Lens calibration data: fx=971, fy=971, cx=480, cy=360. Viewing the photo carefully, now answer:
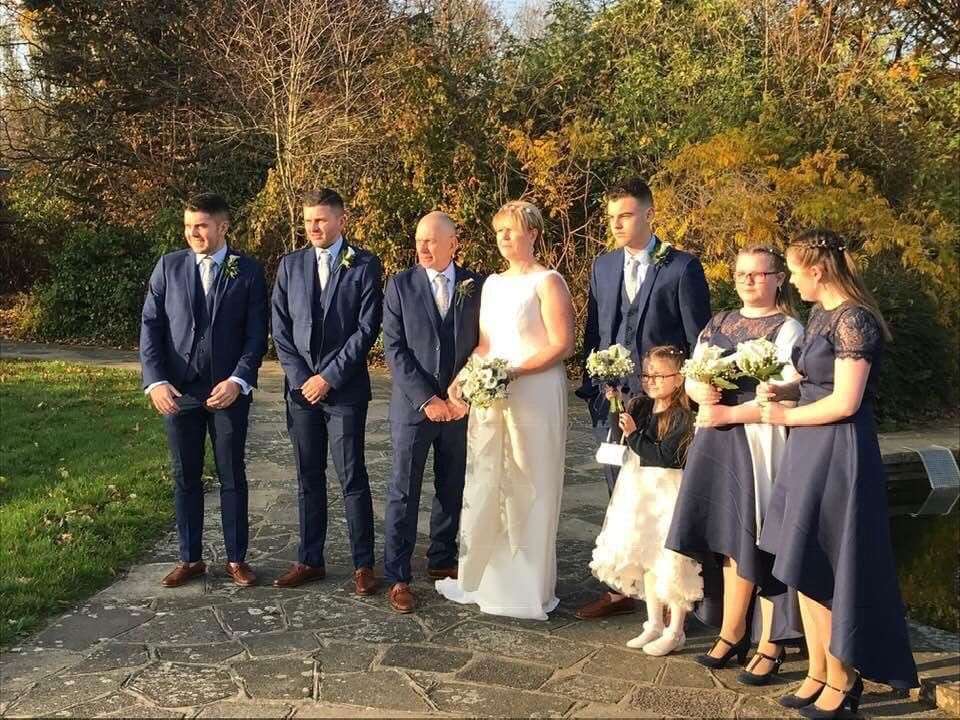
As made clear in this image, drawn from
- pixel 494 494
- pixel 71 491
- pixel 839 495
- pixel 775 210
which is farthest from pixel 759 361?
pixel 775 210

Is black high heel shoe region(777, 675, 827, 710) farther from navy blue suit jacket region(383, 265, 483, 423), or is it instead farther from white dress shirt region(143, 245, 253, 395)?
white dress shirt region(143, 245, 253, 395)

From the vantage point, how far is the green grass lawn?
548cm

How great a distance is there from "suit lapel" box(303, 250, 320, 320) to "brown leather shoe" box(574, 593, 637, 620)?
2210mm

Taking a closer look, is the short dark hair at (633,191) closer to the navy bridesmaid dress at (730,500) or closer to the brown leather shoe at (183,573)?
the navy bridesmaid dress at (730,500)

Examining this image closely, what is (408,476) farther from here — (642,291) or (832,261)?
(832,261)

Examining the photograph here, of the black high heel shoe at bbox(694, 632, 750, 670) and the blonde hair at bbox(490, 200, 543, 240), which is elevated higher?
the blonde hair at bbox(490, 200, 543, 240)

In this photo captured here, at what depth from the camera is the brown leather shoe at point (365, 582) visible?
546 centimetres

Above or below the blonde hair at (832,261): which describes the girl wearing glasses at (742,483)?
below

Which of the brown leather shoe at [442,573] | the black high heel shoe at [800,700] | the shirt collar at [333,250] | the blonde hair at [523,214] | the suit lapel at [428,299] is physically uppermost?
the blonde hair at [523,214]

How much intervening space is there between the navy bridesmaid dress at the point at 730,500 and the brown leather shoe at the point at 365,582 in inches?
70.7

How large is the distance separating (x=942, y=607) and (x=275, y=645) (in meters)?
4.17

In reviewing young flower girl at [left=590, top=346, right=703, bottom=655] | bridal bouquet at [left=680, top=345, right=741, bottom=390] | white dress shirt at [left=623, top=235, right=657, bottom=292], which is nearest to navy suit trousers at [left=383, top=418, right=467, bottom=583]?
young flower girl at [left=590, top=346, right=703, bottom=655]

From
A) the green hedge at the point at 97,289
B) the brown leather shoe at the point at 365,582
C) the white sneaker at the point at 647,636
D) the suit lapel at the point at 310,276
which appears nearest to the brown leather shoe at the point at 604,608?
the white sneaker at the point at 647,636

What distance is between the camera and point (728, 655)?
4.60m
